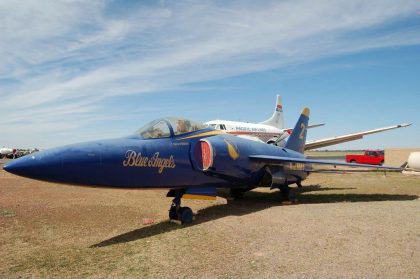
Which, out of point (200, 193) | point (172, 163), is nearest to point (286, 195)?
point (200, 193)

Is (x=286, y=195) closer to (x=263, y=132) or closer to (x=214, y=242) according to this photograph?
(x=214, y=242)

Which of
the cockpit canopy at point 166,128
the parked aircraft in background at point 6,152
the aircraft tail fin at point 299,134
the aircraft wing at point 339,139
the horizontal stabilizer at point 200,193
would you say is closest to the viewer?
the cockpit canopy at point 166,128

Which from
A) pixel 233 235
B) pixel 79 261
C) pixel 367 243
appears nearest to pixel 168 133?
pixel 233 235

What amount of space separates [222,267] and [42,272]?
9.45ft

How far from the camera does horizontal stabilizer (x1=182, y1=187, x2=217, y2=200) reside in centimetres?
993

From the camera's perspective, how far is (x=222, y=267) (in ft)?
18.3

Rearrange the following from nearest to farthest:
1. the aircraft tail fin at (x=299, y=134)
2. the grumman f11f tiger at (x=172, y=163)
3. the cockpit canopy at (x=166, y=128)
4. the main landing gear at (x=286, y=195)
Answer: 1. the grumman f11f tiger at (x=172, y=163)
2. the cockpit canopy at (x=166, y=128)
3. the main landing gear at (x=286, y=195)
4. the aircraft tail fin at (x=299, y=134)

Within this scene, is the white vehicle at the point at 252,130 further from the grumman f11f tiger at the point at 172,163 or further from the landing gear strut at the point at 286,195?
the grumman f11f tiger at the point at 172,163

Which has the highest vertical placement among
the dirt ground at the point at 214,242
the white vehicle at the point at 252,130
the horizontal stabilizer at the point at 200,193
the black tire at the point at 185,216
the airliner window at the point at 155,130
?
the white vehicle at the point at 252,130

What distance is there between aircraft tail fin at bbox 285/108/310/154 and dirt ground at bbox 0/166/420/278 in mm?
5600

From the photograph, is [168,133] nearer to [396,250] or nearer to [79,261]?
[79,261]

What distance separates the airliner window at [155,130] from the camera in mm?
9273

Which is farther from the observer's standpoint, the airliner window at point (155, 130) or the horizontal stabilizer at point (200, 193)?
the horizontal stabilizer at point (200, 193)

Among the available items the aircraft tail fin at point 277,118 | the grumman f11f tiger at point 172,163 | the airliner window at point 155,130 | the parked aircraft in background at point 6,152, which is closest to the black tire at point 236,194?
the grumman f11f tiger at point 172,163
